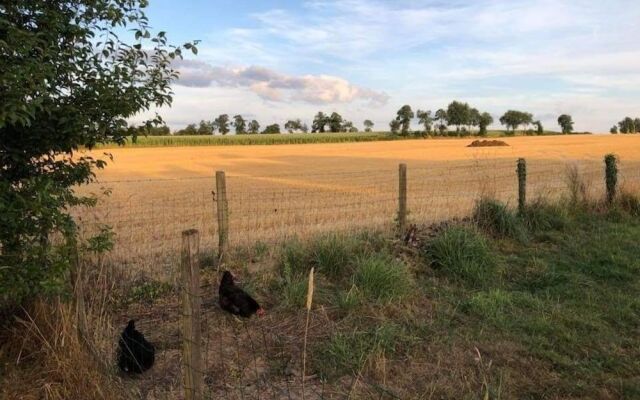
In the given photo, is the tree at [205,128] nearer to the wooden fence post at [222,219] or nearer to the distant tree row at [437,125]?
the distant tree row at [437,125]

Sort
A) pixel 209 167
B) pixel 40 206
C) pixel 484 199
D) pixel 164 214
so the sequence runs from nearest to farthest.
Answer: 1. pixel 40 206
2. pixel 484 199
3. pixel 164 214
4. pixel 209 167

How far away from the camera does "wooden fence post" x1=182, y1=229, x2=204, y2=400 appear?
3455mm

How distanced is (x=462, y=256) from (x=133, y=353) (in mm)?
4904

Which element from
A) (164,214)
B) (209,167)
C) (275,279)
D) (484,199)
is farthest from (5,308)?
(209,167)

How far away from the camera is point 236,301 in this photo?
5879mm

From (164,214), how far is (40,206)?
1287 cm

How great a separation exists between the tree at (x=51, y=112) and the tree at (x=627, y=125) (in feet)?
373

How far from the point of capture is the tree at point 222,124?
123 meters

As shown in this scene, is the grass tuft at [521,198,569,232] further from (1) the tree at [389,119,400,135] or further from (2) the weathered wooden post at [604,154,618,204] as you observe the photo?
(1) the tree at [389,119,400,135]

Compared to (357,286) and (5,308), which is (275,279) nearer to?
(357,286)

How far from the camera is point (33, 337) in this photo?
4.26 meters

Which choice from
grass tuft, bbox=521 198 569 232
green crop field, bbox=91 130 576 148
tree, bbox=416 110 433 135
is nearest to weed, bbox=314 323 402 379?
grass tuft, bbox=521 198 569 232

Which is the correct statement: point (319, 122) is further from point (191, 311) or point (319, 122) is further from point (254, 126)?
point (191, 311)

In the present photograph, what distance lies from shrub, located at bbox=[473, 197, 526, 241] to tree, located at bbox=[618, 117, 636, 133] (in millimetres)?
106205
